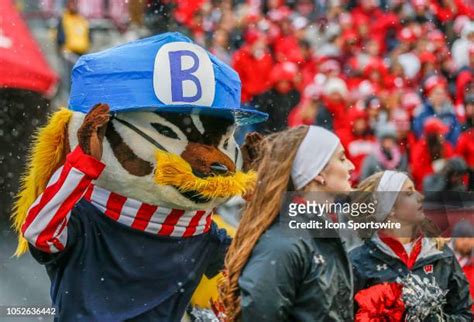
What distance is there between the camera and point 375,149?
5.62 meters

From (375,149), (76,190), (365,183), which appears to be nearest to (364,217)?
(365,183)

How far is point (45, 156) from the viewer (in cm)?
328

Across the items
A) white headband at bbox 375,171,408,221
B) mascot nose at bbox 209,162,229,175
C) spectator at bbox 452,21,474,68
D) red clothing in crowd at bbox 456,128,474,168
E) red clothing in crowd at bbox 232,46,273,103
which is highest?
spectator at bbox 452,21,474,68

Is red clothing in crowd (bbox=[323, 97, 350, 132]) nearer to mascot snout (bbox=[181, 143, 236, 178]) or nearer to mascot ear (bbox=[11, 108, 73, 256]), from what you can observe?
mascot snout (bbox=[181, 143, 236, 178])

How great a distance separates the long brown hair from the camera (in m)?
2.76

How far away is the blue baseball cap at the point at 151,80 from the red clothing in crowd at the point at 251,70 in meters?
2.47

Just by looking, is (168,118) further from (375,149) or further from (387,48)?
(387,48)

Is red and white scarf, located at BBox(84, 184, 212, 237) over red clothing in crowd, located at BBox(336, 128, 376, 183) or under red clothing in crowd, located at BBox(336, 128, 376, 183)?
under

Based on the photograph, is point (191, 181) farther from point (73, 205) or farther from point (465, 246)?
point (465, 246)

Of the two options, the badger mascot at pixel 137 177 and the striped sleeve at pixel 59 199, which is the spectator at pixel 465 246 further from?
the striped sleeve at pixel 59 199

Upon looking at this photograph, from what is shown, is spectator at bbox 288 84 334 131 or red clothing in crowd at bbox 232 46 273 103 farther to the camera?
red clothing in crowd at bbox 232 46 273 103

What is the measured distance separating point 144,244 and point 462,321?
1007mm

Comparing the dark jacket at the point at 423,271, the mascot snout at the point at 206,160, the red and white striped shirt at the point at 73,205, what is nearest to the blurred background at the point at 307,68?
the dark jacket at the point at 423,271

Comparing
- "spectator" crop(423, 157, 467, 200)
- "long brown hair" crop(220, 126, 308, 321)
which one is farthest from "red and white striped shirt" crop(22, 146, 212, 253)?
"spectator" crop(423, 157, 467, 200)
